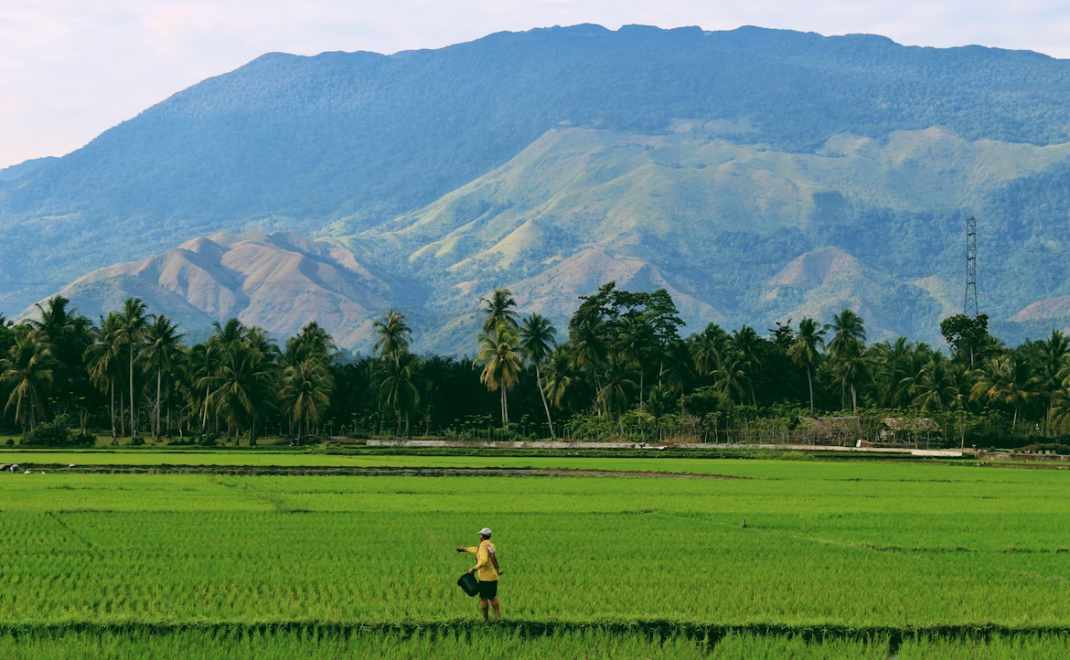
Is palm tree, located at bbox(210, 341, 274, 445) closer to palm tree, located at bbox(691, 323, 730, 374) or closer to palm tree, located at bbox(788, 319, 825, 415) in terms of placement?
palm tree, located at bbox(691, 323, 730, 374)

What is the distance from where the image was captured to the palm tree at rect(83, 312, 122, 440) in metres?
112

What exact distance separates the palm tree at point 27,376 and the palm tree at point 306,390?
18.4 meters

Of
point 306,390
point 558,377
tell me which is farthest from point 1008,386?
point 306,390

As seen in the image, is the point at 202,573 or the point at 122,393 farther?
the point at 122,393

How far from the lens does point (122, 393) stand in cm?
11888

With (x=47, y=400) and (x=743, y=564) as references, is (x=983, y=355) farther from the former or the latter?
(x=743, y=564)

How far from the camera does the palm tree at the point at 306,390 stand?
114m

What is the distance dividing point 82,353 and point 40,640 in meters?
98.8

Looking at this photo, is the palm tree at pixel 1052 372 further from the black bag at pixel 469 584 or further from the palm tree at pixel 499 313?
the black bag at pixel 469 584

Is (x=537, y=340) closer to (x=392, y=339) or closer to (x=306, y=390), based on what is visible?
(x=392, y=339)

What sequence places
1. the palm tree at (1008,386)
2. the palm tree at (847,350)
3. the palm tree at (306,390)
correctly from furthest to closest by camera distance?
1. the palm tree at (847,350)
2. the palm tree at (1008,386)
3. the palm tree at (306,390)

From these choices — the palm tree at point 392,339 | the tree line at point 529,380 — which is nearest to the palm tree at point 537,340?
the tree line at point 529,380

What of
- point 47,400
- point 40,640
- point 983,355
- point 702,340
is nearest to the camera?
point 40,640

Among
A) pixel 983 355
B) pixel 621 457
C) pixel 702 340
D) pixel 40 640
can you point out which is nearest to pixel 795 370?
pixel 702 340
